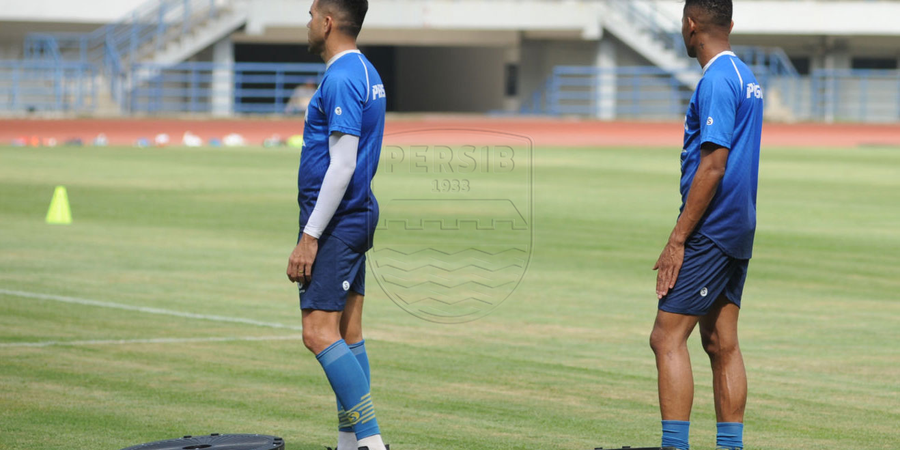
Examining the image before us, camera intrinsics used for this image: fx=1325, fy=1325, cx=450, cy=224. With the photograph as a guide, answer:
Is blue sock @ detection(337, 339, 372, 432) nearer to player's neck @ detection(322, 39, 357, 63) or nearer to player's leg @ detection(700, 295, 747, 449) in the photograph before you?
player's neck @ detection(322, 39, 357, 63)

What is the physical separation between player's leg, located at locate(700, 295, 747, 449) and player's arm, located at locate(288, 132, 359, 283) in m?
1.86

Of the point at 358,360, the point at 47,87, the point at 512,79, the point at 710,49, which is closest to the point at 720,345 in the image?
the point at 710,49

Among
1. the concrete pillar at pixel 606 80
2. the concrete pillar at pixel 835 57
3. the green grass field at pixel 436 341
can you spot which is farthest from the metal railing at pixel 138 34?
the green grass field at pixel 436 341

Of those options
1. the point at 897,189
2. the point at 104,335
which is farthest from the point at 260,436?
the point at 897,189

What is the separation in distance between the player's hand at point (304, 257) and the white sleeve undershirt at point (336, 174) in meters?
0.09

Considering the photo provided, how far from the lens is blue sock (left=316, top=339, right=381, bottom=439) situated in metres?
5.94

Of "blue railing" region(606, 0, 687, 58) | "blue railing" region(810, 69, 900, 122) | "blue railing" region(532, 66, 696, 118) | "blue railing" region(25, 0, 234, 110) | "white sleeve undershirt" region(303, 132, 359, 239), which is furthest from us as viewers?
"blue railing" region(810, 69, 900, 122)

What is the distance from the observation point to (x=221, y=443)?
19.4ft

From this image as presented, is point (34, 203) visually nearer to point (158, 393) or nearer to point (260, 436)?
point (158, 393)

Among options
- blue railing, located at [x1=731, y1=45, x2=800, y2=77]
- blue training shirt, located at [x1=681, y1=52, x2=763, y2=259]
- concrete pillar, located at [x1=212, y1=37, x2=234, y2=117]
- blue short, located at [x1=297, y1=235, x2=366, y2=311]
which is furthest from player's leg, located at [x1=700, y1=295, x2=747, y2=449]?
blue railing, located at [x1=731, y1=45, x2=800, y2=77]

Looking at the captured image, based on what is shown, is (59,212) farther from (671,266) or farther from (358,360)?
(671,266)

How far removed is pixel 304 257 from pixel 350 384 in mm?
611

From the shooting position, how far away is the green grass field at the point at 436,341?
23.8ft

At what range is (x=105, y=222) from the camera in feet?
59.8
